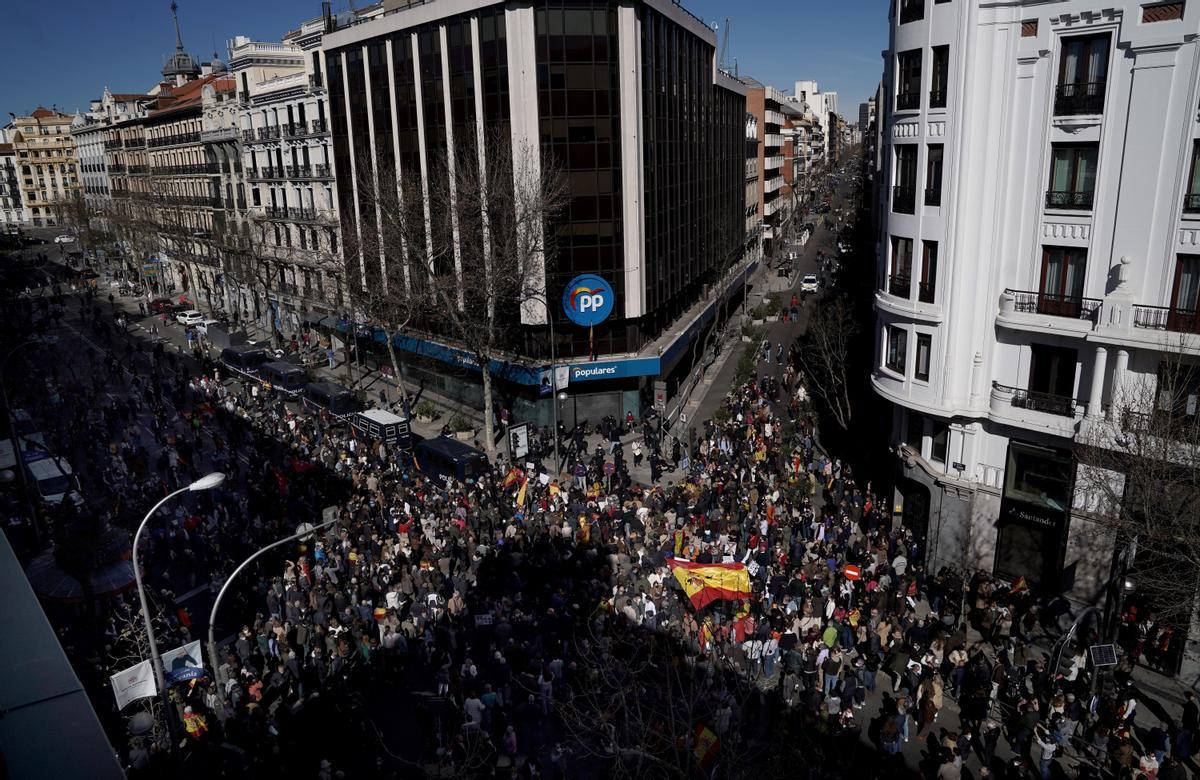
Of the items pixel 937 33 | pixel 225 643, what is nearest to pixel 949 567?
pixel 937 33

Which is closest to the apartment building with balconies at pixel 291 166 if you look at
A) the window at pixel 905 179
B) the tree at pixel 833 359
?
the tree at pixel 833 359

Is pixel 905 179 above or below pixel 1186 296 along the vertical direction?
above

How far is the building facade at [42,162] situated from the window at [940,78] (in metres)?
169

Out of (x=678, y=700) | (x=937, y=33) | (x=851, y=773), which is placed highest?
(x=937, y=33)

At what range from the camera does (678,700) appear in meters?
17.2

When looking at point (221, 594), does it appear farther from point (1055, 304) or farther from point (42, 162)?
point (42, 162)

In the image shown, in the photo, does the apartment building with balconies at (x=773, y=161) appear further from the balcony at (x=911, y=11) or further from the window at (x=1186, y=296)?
the window at (x=1186, y=296)

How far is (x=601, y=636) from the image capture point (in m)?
20.1

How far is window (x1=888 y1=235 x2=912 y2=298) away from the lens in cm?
2530

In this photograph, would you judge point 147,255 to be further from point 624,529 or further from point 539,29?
point 624,529

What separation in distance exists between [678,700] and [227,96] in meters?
68.9

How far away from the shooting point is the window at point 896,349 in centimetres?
2582

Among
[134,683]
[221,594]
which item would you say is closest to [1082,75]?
[221,594]

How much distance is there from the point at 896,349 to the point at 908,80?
330 inches
